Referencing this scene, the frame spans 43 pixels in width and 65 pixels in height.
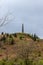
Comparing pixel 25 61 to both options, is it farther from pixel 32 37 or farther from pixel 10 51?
pixel 32 37

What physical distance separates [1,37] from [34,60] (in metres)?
13.3

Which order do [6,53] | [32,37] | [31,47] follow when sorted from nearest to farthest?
1. [31,47]
2. [6,53]
3. [32,37]

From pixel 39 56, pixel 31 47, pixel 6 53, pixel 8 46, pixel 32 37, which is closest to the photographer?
pixel 31 47

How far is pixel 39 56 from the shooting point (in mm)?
36250

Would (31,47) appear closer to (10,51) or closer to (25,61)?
(25,61)

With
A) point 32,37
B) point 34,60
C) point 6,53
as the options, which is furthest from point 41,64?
point 32,37

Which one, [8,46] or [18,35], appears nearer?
[8,46]

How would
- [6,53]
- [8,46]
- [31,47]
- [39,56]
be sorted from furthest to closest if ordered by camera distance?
[8,46] → [6,53] → [39,56] → [31,47]

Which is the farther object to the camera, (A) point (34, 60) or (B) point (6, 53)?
(B) point (6, 53)

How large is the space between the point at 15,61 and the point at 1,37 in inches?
519

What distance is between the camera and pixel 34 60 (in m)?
32.6

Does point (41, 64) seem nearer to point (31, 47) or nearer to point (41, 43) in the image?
point (31, 47)

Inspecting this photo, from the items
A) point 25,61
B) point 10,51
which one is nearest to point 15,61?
point 25,61

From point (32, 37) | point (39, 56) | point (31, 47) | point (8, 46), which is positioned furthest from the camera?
point (32, 37)
